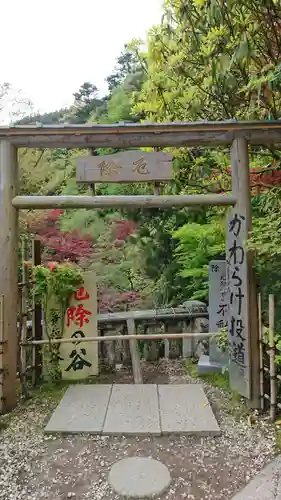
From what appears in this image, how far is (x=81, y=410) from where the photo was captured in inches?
179

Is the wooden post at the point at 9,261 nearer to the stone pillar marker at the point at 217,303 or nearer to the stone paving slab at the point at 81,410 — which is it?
the stone paving slab at the point at 81,410

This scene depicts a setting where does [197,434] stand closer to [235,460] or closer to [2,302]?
[235,460]

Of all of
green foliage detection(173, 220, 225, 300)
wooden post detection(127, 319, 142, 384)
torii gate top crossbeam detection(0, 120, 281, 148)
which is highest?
torii gate top crossbeam detection(0, 120, 281, 148)

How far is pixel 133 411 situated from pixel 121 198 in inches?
93.8

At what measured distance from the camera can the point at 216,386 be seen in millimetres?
5359

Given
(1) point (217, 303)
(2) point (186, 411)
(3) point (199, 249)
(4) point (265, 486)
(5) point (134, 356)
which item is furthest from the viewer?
(3) point (199, 249)

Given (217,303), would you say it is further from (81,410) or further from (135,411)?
(81,410)

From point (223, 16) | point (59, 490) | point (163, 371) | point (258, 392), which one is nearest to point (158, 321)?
point (163, 371)

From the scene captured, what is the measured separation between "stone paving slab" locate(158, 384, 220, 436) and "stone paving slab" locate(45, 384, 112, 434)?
66 cm

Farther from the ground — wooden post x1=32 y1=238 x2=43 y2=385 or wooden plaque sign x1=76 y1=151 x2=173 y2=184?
wooden plaque sign x1=76 y1=151 x2=173 y2=184

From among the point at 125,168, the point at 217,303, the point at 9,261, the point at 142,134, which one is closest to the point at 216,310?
the point at 217,303

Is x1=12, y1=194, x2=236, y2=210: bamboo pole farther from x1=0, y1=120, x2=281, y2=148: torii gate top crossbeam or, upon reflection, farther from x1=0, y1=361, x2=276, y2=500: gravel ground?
x1=0, y1=361, x2=276, y2=500: gravel ground

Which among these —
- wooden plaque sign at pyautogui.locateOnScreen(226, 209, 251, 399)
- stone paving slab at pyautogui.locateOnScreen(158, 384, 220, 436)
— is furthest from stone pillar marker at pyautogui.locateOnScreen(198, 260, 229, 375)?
wooden plaque sign at pyautogui.locateOnScreen(226, 209, 251, 399)

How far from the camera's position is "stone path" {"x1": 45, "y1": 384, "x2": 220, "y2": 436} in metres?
4.04
